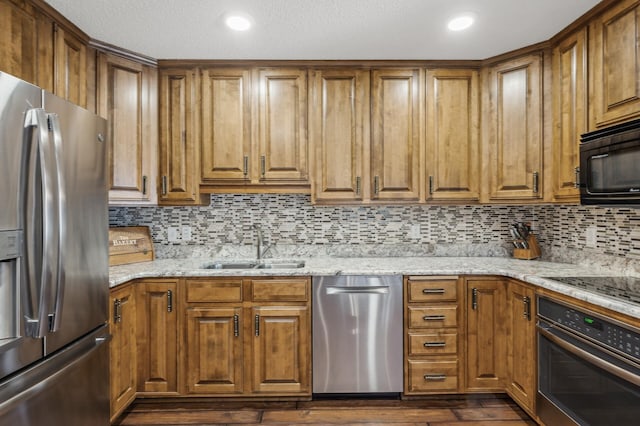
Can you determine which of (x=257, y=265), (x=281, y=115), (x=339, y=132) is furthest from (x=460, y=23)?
(x=257, y=265)

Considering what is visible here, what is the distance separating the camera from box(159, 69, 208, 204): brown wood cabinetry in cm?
260

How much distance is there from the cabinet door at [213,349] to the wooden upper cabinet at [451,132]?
163 centimetres

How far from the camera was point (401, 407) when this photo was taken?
7.63 feet

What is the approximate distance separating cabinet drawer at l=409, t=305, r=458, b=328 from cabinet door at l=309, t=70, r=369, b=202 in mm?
870

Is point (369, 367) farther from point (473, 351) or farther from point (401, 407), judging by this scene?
point (473, 351)

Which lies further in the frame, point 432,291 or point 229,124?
point 229,124

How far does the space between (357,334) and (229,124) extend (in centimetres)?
168

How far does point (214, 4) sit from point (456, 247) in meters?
2.38

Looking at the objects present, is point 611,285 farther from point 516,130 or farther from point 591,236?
point 516,130

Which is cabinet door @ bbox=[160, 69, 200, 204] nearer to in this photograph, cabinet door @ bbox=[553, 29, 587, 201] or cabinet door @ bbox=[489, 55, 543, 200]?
cabinet door @ bbox=[489, 55, 543, 200]

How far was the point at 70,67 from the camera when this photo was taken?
7.02 ft

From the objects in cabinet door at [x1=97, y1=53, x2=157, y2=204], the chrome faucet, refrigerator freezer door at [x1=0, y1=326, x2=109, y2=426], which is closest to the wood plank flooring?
refrigerator freezer door at [x1=0, y1=326, x2=109, y2=426]

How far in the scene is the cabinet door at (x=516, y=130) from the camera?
242cm

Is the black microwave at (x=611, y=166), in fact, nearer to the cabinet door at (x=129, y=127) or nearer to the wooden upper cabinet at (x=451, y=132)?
the wooden upper cabinet at (x=451, y=132)
